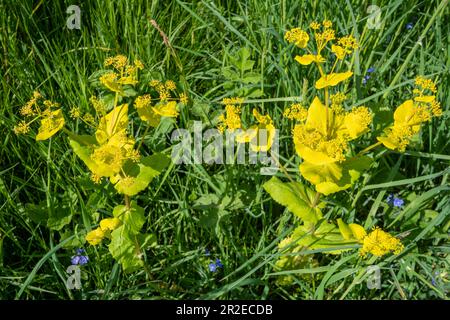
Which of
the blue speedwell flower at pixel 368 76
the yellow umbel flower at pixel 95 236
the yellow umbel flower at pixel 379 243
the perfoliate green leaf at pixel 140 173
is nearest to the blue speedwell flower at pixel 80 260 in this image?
the yellow umbel flower at pixel 95 236

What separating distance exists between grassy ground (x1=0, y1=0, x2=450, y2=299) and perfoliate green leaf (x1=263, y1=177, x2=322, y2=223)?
10cm

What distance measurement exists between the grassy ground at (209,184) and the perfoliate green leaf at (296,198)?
0.10 meters

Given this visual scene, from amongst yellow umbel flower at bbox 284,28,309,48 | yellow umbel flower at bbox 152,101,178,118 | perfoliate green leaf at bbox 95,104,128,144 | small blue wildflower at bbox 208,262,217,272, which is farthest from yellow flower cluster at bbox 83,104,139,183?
yellow umbel flower at bbox 284,28,309,48

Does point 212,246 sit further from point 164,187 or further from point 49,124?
point 49,124

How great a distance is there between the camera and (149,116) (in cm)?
164

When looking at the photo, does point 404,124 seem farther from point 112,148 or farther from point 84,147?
point 84,147

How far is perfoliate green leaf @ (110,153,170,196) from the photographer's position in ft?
5.29

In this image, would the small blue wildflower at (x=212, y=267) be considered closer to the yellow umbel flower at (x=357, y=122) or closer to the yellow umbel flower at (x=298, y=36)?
the yellow umbel flower at (x=357, y=122)

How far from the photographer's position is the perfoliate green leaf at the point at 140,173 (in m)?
1.61

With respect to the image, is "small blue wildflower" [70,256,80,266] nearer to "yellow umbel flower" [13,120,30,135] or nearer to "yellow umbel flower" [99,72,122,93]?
"yellow umbel flower" [13,120,30,135]
